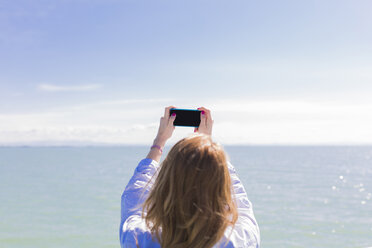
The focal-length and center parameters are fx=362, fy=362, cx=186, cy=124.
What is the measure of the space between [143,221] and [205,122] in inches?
19.7

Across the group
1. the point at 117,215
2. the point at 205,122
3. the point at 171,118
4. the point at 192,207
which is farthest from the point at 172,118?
the point at 117,215

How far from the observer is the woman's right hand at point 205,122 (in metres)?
1.46

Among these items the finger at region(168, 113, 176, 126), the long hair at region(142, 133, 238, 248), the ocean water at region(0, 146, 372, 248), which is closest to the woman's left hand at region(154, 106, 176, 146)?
the finger at region(168, 113, 176, 126)

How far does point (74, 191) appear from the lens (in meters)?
25.7

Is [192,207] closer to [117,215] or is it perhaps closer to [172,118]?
[172,118]

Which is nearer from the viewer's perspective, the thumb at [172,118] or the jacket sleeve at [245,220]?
the jacket sleeve at [245,220]

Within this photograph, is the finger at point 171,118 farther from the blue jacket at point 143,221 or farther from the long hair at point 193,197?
the long hair at point 193,197

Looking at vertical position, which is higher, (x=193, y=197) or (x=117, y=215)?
(x=193, y=197)

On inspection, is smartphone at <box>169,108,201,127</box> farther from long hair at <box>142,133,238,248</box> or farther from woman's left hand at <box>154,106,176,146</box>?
long hair at <box>142,133,238,248</box>

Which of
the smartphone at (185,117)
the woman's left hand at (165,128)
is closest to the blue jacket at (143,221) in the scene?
the woman's left hand at (165,128)

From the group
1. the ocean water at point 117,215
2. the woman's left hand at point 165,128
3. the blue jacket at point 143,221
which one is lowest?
the ocean water at point 117,215

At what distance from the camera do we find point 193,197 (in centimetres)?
105

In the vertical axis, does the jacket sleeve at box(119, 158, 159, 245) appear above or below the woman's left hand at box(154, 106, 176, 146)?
below

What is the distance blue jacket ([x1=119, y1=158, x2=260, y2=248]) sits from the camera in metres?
1.09
